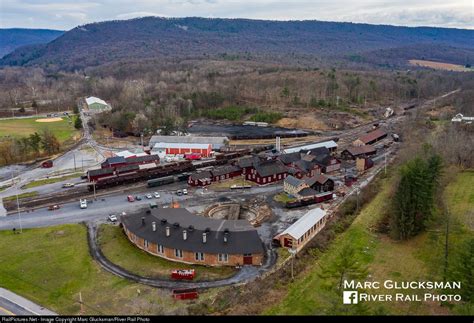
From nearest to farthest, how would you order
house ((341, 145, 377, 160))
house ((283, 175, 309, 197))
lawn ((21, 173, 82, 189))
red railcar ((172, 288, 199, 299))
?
red railcar ((172, 288, 199, 299)) < house ((283, 175, 309, 197)) < lawn ((21, 173, 82, 189)) < house ((341, 145, 377, 160))

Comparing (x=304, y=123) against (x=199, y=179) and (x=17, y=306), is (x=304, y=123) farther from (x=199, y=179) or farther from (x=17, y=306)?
(x=17, y=306)

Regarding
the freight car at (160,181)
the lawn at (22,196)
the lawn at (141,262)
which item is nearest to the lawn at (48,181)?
the lawn at (22,196)

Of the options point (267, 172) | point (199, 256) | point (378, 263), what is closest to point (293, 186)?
point (267, 172)

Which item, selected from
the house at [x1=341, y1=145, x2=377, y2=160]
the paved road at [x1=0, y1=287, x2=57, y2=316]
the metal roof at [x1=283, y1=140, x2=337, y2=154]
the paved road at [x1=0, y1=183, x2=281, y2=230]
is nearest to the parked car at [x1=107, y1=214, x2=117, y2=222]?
the paved road at [x1=0, y1=183, x2=281, y2=230]

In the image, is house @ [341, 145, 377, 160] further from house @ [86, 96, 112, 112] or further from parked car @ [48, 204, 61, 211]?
house @ [86, 96, 112, 112]

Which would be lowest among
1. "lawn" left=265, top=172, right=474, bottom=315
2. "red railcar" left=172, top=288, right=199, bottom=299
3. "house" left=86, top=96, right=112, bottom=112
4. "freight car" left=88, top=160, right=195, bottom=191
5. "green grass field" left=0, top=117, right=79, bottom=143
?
"red railcar" left=172, top=288, right=199, bottom=299
